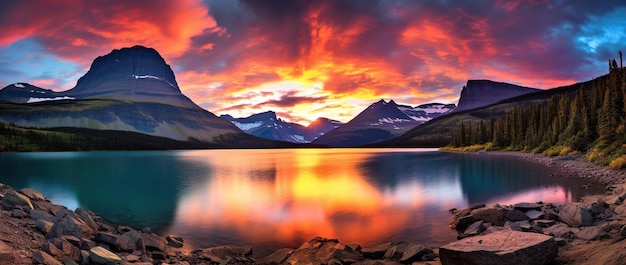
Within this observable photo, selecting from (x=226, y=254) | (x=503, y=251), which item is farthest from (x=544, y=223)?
(x=226, y=254)

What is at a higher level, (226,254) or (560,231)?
(560,231)

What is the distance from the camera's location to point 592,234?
14.0 m

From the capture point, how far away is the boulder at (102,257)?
11.7m

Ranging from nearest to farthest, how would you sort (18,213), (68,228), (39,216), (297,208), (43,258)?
(43,258) < (68,228) < (18,213) < (39,216) < (297,208)

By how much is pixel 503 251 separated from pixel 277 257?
9.43 meters

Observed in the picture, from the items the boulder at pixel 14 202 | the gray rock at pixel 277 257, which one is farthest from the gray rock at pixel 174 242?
the boulder at pixel 14 202

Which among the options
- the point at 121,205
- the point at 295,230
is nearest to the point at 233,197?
the point at 121,205

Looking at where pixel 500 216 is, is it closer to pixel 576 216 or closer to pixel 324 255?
pixel 576 216

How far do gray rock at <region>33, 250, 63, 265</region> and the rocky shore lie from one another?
0.08 feet

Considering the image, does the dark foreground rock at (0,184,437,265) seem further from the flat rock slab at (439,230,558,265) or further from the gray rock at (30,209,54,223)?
the flat rock slab at (439,230,558,265)

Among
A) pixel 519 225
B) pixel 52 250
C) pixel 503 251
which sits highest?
pixel 503 251

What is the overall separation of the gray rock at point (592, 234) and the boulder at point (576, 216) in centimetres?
271

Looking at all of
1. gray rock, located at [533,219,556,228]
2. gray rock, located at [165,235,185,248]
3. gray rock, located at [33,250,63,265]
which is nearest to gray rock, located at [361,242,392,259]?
gray rock, located at [533,219,556,228]

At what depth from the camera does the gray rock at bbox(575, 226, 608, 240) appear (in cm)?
1367
